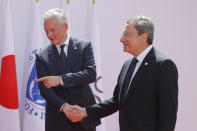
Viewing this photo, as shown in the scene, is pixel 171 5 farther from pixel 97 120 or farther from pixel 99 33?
pixel 97 120

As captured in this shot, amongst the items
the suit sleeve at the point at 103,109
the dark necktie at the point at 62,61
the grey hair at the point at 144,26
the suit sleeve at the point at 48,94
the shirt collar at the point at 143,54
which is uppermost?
the grey hair at the point at 144,26

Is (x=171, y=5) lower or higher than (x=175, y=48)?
higher

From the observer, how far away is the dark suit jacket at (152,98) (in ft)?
7.15

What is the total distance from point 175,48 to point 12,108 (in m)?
2.94

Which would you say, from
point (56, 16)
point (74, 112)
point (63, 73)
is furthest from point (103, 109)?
point (56, 16)

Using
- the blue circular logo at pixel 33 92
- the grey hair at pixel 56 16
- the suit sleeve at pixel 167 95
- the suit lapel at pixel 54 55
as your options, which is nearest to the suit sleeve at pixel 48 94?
the suit lapel at pixel 54 55

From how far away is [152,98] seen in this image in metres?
2.26

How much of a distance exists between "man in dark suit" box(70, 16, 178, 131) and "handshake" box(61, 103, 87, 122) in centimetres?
41

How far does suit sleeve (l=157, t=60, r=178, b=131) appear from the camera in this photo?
2.17 m

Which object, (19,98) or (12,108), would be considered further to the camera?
(19,98)

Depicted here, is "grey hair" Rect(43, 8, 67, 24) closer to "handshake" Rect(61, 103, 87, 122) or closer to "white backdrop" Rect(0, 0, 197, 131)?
"handshake" Rect(61, 103, 87, 122)

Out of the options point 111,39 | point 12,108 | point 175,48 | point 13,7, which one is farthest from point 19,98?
point 175,48

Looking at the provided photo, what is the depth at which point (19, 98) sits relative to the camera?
A: 15.3ft

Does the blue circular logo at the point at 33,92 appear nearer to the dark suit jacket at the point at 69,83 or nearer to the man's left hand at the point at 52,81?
the dark suit jacket at the point at 69,83
